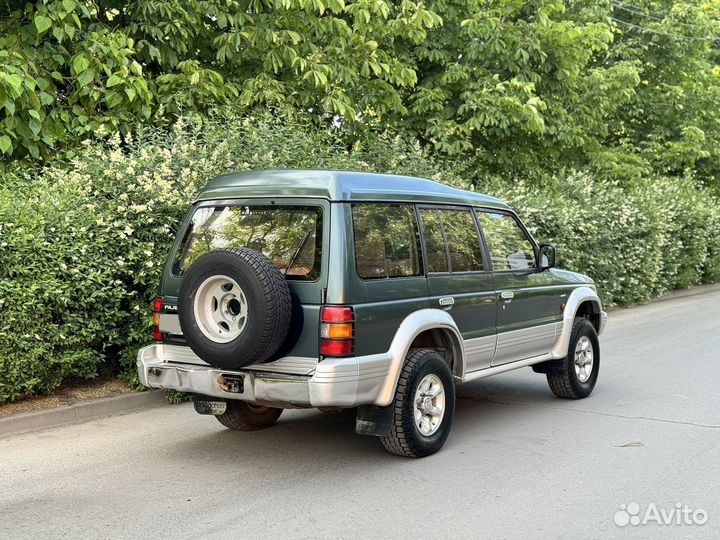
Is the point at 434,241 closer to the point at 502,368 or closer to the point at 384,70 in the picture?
the point at 502,368

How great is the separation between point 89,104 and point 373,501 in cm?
652

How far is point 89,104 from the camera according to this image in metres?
9.72

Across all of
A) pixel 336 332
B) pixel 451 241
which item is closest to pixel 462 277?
pixel 451 241

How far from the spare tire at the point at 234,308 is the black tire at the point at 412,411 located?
0.97 m

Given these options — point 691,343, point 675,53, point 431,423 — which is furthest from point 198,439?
point 675,53

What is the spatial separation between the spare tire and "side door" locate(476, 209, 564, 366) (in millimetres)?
2354

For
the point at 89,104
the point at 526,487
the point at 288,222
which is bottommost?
the point at 526,487

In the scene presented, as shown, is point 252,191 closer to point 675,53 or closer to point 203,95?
point 203,95

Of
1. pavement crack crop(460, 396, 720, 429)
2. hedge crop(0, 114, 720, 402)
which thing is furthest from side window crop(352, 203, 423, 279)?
hedge crop(0, 114, 720, 402)

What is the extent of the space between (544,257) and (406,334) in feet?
8.13

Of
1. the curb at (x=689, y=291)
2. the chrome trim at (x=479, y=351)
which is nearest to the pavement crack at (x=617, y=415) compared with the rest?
the chrome trim at (x=479, y=351)

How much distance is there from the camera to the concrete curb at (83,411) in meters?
6.78

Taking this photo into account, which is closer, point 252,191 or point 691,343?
point 252,191

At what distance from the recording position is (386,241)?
19.4 ft
